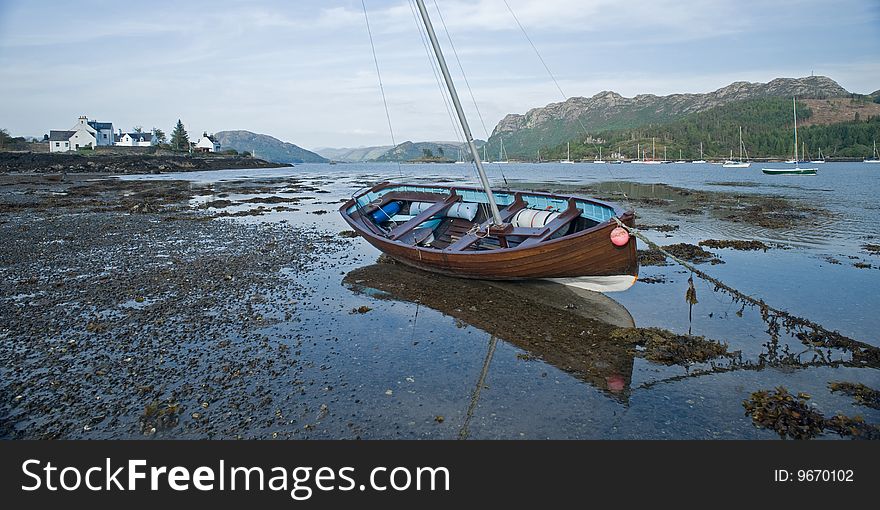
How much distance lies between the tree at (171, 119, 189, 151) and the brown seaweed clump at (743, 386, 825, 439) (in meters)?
146

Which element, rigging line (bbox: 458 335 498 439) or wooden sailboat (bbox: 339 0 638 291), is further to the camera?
wooden sailboat (bbox: 339 0 638 291)

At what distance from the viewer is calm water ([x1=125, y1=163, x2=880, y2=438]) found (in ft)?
25.6

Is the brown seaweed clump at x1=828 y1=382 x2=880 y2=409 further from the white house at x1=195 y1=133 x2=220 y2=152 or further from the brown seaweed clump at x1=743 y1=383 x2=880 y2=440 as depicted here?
the white house at x1=195 y1=133 x2=220 y2=152

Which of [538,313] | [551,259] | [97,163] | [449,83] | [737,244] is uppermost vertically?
[97,163]

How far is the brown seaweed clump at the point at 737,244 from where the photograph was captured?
21.5m

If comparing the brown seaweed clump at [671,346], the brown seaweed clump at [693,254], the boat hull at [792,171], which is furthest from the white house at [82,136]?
the boat hull at [792,171]

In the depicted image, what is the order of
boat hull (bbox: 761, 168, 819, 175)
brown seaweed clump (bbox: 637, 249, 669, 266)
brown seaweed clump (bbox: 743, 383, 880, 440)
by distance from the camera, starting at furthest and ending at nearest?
1. boat hull (bbox: 761, 168, 819, 175)
2. brown seaweed clump (bbox: 637, 249, 669, 266)
3. brown seaweed clump (bbox: 743, 383, 880, 440)

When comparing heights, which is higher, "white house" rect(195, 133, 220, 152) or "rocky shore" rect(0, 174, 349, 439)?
"white house" rect(195, 133, 220, 152)

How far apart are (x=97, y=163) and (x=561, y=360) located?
101795mm

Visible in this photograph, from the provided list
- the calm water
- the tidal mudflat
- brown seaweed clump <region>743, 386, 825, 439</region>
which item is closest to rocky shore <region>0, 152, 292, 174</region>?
the tidal mudflat

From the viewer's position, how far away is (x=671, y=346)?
10.6 metres

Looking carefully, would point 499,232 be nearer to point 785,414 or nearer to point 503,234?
point 503,234

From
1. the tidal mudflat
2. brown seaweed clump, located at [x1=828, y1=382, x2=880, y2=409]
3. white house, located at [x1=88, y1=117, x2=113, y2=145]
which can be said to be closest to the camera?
the tidal mudflat

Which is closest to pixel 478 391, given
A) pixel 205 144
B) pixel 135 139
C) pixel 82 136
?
pixel 82 136
